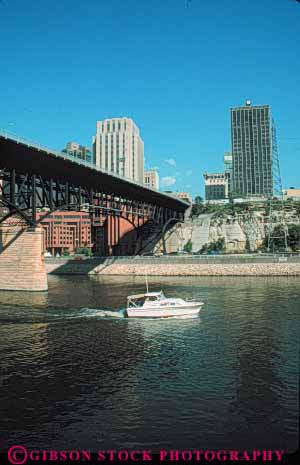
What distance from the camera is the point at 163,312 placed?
133ft

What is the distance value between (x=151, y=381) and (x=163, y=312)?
732 inches

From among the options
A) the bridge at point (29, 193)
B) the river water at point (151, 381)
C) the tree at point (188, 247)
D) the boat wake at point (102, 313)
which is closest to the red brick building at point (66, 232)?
the tree at point (188, 247)

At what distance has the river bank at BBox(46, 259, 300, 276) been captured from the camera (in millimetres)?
87375

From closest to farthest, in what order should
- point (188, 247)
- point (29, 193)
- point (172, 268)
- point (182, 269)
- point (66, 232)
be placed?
point (29, 193), point (182, 269), point (172, 268), point (188, 247), point (66, 232)

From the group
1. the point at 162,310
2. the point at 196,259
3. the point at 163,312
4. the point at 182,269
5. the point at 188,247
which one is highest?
the point at 188,247

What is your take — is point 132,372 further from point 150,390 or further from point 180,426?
point 180,426

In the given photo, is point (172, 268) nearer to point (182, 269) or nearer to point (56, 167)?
point (182, 269)

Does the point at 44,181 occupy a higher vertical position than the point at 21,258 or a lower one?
higher

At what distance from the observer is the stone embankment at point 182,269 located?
87.2 m

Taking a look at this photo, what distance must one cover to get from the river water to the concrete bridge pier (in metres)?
24.2

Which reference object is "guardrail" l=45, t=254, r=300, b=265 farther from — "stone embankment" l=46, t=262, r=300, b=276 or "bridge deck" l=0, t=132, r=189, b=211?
"bridge deck" l=0, t=132, r=189, b=211

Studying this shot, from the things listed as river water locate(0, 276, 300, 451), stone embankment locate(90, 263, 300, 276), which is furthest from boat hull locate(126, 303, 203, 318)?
stone embankment locate(90, 263, 300, 276)

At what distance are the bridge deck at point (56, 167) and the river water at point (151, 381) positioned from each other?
25651 mm

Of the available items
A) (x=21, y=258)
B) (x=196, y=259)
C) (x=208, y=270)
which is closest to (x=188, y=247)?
(x=196, y=259)
